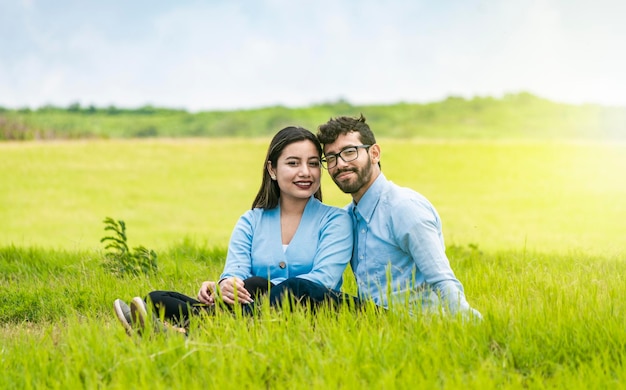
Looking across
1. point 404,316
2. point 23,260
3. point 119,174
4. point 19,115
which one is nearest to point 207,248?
point 23,260

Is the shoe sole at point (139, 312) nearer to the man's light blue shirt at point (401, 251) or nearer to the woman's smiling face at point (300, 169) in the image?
the woman's smiling face at point (300, 169)

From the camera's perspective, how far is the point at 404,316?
3822 mm

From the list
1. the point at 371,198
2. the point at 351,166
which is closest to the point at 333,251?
the point at 371,198

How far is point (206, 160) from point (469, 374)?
1277cm

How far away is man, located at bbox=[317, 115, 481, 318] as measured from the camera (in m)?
3.92

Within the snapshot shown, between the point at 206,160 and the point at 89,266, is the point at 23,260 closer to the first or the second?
the point at 89,266

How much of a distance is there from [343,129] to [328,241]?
28.0 inches

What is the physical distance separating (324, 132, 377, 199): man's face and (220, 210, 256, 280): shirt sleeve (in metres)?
0.77

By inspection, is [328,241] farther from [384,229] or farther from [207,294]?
[207,294]

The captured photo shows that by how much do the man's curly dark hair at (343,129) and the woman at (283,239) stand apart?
0.19 m

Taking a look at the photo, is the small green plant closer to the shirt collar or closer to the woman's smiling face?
the woman's smiling face

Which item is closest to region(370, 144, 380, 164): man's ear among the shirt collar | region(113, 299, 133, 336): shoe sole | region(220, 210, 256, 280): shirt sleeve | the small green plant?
the shirt collar

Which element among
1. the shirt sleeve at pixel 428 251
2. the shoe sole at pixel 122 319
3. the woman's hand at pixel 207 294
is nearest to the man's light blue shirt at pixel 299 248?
the woman's hand at pixel 207 294

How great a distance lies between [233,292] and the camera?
414 centimetres
